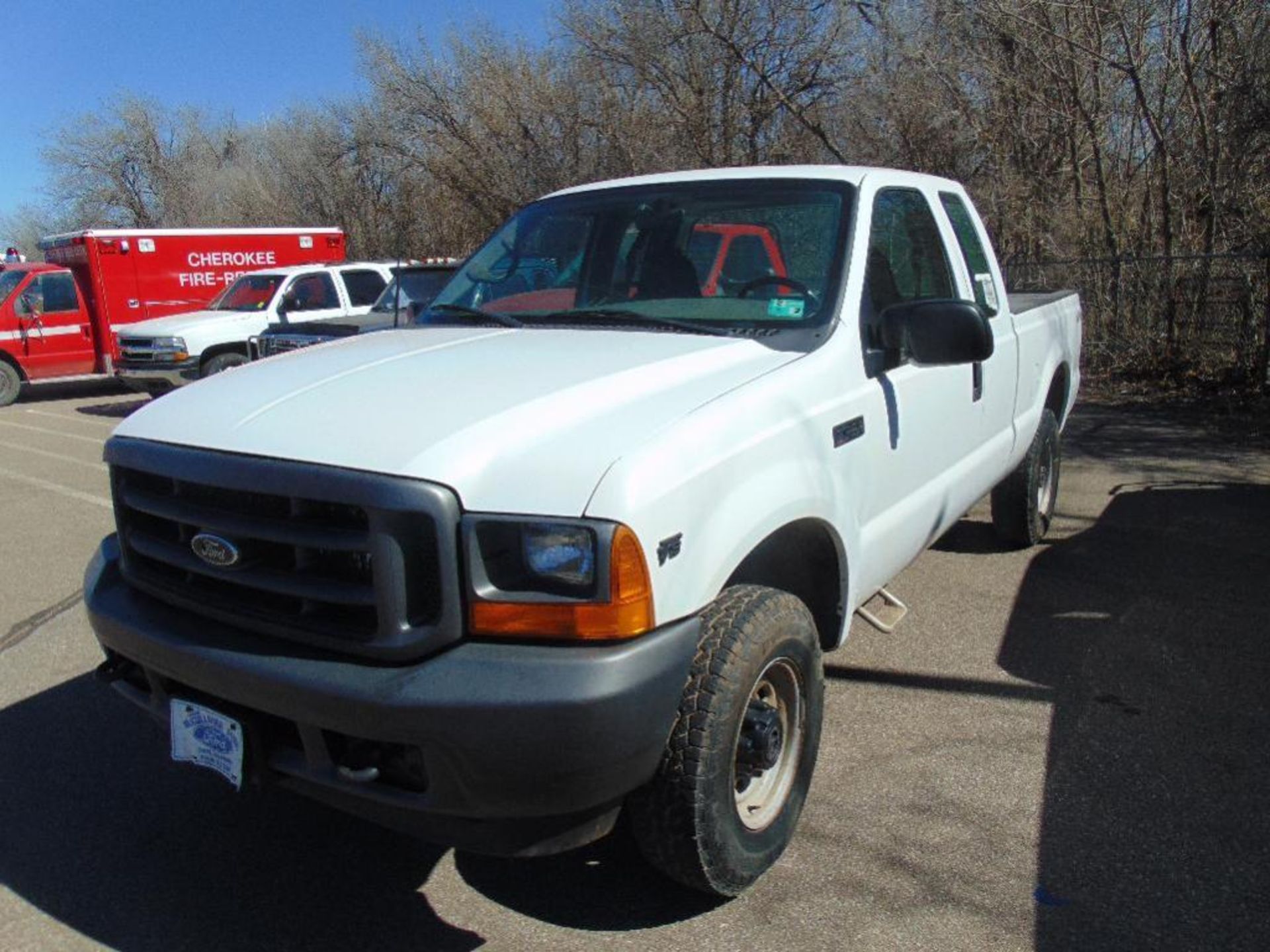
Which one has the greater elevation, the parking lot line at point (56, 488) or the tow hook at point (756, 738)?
the tow hook at point (756, 738)

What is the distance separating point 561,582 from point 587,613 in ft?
0.29

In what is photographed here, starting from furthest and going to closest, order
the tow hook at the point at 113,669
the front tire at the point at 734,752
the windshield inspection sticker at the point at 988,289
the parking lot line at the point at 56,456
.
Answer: the parking lot line at the point at 56,456
the windshield inspection sticker at the point at 988,289
the tow hook at the point at 113,669
the front tire at the point at 734,752

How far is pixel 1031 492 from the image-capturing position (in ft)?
18.3

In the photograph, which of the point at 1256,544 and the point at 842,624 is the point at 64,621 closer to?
the point at 842,624

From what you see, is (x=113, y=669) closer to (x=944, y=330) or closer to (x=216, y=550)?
(x=216, y=550)

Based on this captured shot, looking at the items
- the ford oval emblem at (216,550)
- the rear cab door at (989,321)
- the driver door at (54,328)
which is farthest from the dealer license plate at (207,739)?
the driver door at (54,328)

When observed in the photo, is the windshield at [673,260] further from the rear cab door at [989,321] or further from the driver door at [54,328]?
the driver door at [54,328]

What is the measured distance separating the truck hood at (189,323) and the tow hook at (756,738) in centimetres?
1164

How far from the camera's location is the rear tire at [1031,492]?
18.1 feet

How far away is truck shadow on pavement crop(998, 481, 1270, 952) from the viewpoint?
270 cm

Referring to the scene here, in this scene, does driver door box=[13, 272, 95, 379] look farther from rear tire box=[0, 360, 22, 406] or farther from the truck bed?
the truck bed

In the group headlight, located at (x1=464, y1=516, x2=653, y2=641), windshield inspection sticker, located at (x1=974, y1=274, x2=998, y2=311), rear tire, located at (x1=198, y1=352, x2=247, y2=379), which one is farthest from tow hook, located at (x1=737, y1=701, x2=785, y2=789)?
rear tire, located at (x1=198, y1=352, x2=247, y2=379)

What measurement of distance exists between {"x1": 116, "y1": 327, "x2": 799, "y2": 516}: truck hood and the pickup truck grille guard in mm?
60

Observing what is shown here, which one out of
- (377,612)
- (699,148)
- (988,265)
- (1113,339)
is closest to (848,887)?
(377,612)
